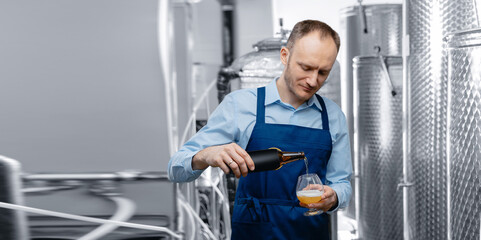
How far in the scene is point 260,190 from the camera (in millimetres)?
1876

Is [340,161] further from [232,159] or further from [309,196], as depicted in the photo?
[232,159]

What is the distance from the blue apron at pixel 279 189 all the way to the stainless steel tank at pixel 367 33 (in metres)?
3.21

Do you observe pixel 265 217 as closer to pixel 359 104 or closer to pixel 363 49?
pixel 359 104

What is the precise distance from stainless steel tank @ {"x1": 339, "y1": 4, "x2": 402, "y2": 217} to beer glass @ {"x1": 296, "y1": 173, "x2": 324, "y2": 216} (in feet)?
11.0

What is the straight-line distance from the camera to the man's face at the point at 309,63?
1.74 metres

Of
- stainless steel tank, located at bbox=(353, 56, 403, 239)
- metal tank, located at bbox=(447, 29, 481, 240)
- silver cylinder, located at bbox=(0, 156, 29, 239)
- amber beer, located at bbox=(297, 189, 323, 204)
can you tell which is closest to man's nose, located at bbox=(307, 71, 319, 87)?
amber beer, located at bbox=(297, 189, 323, 204)

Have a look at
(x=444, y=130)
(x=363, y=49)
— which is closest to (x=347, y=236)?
(x=363, y=49)

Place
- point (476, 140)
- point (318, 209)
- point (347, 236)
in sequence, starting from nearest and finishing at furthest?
point (318, 209) < point (476, 140) < point (347, 236)

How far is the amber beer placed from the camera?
169 centimetres

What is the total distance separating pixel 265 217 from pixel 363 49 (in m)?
3.53

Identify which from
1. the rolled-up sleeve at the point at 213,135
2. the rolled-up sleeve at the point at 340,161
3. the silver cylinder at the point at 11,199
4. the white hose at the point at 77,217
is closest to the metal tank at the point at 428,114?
the rolled-up sleeve at the point at 340,161

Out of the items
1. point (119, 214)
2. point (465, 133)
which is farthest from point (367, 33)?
point (119, 214)

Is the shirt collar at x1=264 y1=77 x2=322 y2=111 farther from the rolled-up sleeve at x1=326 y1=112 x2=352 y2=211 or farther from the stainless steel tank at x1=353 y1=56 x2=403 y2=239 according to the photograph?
the stainless steel tank at x1=353 y1=56 x2=403 y2=239

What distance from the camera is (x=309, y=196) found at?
1693mm
